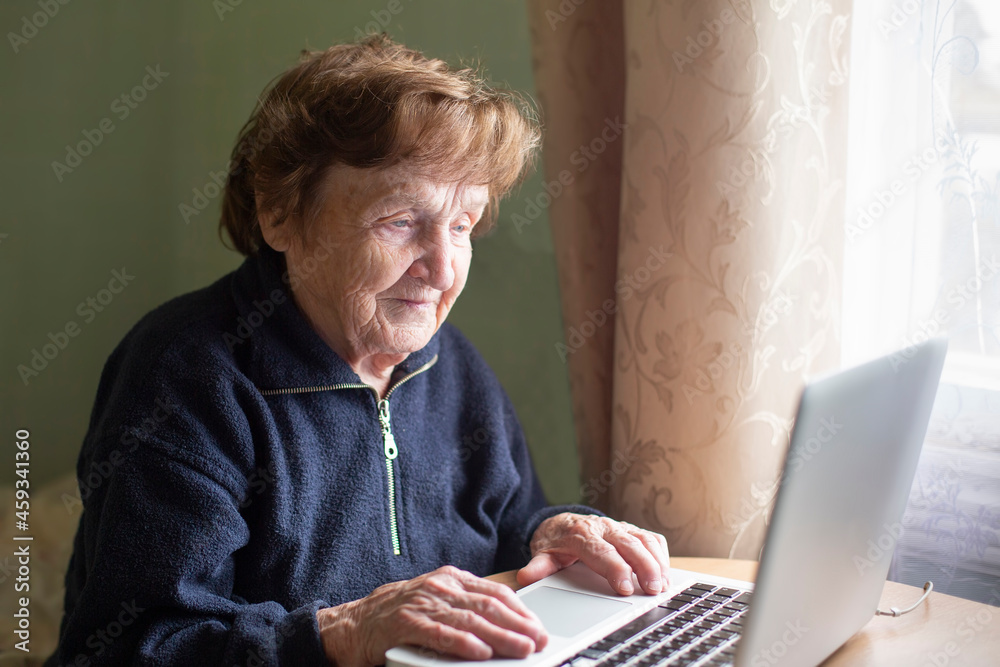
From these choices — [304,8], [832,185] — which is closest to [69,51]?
[304,8]

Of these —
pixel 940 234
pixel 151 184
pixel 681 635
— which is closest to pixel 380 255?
pixel 681 635

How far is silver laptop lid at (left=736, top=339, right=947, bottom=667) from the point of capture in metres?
0.67

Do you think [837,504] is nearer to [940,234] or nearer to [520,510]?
[940,234]

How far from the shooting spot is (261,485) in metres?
1.10

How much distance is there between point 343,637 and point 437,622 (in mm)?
126

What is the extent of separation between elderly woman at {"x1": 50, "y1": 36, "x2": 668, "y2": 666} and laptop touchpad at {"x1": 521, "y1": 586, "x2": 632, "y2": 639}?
4cm

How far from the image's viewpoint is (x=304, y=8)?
6.70 feet

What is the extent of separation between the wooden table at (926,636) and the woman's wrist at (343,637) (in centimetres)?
46

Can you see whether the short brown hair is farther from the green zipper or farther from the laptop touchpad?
the laptop touchpad

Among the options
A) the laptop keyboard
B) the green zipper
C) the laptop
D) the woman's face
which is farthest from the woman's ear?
the laptop keyboard

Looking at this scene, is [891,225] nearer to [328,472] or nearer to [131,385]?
[328,472]

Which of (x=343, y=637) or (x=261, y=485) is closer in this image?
(x=343, y=637)

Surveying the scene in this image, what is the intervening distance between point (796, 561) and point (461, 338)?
0.85m

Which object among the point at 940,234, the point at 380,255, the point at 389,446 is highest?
the point at 940,234
